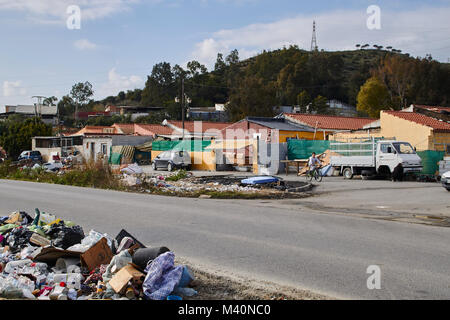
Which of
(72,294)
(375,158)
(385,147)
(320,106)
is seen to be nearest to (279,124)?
(375,158)

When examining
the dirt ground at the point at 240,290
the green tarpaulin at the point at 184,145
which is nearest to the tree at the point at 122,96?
the green tarpaulin at the point at 184,145

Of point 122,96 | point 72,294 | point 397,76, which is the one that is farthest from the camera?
point 122,96

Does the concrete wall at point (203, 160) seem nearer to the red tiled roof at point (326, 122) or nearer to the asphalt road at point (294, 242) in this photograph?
the red tiled roof at point (326, 122)

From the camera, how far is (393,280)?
6.42m

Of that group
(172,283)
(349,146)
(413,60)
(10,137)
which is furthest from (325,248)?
(413,60)

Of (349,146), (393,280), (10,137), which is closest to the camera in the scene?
(393,280)

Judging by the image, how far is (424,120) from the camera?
33.7 m

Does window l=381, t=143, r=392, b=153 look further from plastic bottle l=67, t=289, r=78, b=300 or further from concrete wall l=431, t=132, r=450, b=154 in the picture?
plastic bottle l=67, t=289, r=78, b=300

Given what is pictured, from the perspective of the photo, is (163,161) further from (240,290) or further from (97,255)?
(240,290)

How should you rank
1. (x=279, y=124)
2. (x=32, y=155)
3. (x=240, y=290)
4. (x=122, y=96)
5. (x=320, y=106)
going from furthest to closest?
1. (x=122, y=96)
2. (x=320, y=106)
3. (x=32, y=155)
4. (x=279, y=124)
5. (x=240, y=290)

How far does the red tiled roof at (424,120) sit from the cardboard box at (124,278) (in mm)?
29500

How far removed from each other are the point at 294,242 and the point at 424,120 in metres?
28.3
